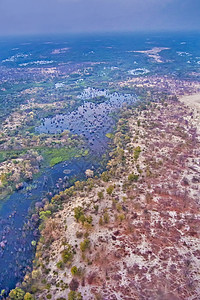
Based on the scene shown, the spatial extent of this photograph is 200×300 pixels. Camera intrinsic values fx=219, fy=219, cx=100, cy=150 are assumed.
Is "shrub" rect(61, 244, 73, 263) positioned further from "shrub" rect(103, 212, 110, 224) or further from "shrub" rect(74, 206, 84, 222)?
"shrub" rect(103, 212, 110, 224)

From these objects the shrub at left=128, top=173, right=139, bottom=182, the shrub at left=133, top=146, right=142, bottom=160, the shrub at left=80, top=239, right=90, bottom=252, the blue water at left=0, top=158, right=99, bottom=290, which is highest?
the shrub at left=133, top=146, right=142, bottom=160

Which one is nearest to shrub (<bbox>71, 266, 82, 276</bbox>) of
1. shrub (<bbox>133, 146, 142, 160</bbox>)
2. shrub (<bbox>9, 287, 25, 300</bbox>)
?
shrub (<bbox>9, 287, 25, 300</bbox>)

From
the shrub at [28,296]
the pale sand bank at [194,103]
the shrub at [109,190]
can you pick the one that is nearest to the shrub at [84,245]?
the shrub at [28,296]

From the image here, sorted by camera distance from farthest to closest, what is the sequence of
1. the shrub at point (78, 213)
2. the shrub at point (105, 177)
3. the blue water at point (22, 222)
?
the shrub at point (105, 177) → the shrub at point (78, 213) → the blue water at point (22, 222)

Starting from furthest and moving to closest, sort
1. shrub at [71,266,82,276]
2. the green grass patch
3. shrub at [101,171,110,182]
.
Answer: the green grass patch < shrub at [101,171,110,182] < shrub at [71,266,82,276]

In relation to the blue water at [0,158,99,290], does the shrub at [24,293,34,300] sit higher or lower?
higher

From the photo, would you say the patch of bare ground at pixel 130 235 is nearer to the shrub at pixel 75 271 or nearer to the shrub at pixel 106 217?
the shrub at pixel 75 271

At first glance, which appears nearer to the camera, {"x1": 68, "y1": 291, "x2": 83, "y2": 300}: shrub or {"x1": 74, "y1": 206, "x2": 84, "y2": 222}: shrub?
{"x1": 68, "y1": 291, "x2": 83, "y2": 300}: shrub

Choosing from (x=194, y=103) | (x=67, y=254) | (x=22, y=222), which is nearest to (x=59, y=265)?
(x=67, y=254)
